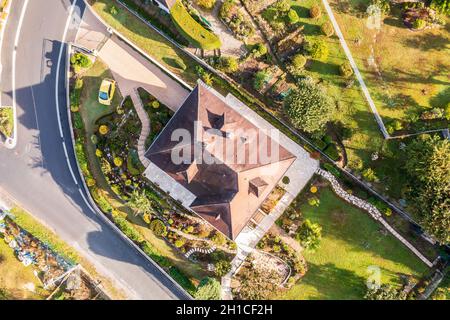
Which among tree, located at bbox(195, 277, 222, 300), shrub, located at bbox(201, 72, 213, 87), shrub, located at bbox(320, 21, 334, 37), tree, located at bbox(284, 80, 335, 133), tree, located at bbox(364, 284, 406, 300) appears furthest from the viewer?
shrub, located at bbox(201, 72, 213, 87)

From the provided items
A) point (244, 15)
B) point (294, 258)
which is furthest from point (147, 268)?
point (244, 15)

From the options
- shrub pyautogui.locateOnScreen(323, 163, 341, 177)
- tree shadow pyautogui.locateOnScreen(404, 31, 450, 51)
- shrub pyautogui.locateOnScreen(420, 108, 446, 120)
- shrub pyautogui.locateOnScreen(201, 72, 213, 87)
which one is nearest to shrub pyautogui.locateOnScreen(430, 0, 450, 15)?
tree shadow pyautogui.locateOnScreen(404, 31, 450, 51)

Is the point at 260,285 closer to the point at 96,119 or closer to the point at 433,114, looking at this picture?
the point at 433,114

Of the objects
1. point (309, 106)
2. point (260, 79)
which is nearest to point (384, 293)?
point (309, 106)

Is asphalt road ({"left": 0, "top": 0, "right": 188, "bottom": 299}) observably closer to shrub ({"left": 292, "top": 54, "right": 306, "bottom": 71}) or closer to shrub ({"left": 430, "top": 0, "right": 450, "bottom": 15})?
shrub ({"left": 292, "top": 54, "right": 306, "bottom": 71})

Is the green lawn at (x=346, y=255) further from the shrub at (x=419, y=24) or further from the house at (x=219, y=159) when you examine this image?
the shrub at (x=419, y=24)
